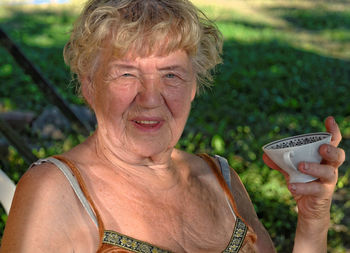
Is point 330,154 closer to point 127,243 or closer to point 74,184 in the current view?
point 127,243

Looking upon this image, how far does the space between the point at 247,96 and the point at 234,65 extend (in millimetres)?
1606

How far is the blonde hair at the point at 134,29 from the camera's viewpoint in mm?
1888

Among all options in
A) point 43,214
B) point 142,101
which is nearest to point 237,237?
point 142,101

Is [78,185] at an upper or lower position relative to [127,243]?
upper

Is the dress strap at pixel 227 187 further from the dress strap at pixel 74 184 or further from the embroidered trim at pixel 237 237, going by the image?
the dress strap at pixel 74 184

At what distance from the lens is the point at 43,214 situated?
5.80ft

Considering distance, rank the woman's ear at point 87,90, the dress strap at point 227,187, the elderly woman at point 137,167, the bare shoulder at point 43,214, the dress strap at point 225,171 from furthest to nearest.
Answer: the dress strap at point 225,171, the dress strap at point 227,187, the woman's ear at point 87,90, the elderly woman at point 137,167, the bare shoulder at point 43,214

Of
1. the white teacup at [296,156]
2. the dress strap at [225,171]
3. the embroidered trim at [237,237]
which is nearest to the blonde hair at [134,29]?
the white teacup at [296,156]

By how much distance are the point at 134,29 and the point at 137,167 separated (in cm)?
56

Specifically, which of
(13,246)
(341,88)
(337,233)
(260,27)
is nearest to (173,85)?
(13,246)

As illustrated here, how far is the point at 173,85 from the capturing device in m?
2.05

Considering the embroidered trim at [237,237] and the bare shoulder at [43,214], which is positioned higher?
the bare shoulder at [43,214]

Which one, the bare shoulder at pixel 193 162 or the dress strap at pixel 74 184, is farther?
the bare shoulder at pixel 193 162

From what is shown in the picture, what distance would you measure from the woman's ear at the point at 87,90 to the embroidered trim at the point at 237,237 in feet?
2.55
